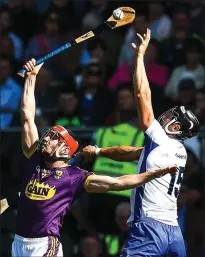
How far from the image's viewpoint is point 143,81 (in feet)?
33.6

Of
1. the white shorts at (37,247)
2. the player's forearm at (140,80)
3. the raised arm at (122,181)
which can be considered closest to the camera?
the raised arm at (122,181)

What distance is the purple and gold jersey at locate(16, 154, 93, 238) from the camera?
9766 millimetres

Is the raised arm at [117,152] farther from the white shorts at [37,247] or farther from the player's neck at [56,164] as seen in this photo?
the white shorts at [37,247]

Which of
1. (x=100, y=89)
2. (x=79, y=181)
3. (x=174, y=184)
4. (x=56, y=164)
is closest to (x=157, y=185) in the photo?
(x=174, y=184)

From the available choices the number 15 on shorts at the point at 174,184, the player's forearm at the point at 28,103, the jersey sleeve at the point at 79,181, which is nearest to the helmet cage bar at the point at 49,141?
the jersey sleeve at the point at 79,181

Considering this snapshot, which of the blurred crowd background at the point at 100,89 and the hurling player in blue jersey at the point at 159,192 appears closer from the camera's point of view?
the hurling player in blue jersey at the point at 159,192

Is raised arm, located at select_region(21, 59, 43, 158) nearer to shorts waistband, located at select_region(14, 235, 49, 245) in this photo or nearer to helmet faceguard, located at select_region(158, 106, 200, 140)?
shorts waistband, located at select_region(14, 235, 49, 245)

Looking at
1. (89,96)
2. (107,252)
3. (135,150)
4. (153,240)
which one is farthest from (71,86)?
(153,240)

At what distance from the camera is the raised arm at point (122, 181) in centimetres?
916

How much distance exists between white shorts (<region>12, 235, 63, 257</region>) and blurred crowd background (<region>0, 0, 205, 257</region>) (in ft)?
2.44

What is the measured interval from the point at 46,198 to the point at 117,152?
112 cm

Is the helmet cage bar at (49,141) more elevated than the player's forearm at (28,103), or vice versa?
the player's forearm at (28,103)

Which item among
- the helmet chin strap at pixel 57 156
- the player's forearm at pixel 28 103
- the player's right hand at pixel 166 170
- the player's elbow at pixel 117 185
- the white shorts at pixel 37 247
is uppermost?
the player's forearm at pixel 28 103

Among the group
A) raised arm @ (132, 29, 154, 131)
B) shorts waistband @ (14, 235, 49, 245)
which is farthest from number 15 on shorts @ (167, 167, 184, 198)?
shorts waistband @ (14, 235, 49, 245)
